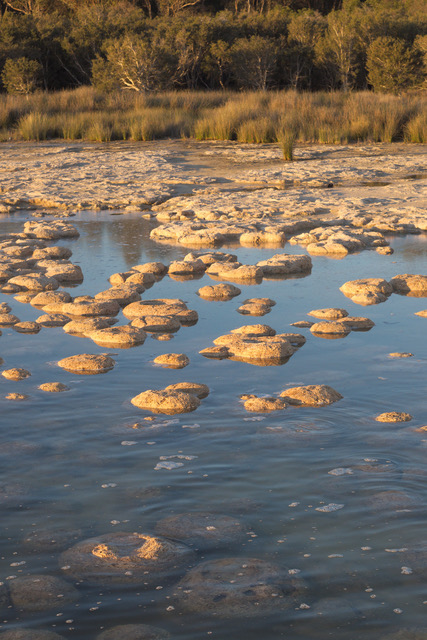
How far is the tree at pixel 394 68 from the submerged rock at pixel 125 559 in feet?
58.3

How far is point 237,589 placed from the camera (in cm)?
204

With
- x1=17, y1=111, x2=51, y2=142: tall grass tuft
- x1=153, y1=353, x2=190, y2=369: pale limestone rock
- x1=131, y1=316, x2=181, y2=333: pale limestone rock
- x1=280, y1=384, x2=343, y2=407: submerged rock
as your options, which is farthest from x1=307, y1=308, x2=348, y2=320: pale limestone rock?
x1=17, y1=111, x2=51, y2=142: tall grass tuft

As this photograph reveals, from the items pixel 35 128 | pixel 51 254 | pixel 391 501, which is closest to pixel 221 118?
pixel 35 128

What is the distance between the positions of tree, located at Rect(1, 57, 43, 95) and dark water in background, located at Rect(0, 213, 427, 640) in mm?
16655

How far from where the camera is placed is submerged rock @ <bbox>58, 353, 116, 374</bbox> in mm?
3711

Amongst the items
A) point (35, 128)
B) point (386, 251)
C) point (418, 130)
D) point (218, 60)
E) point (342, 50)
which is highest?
point (342, 50)

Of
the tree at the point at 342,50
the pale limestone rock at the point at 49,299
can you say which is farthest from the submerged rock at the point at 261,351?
the tree at the point at 342,50

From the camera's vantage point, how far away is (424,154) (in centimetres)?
1109

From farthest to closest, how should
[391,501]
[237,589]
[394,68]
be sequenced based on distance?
[394,68]
[391,501]
[237,589]

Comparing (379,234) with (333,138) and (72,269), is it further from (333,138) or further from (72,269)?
(333,138)

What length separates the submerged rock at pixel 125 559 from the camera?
2119mm

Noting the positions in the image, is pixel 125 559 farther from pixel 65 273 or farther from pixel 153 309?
pixel 65 273

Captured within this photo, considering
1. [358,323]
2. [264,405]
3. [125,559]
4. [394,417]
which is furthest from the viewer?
[358,323]

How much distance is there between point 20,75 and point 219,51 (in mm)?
5179
